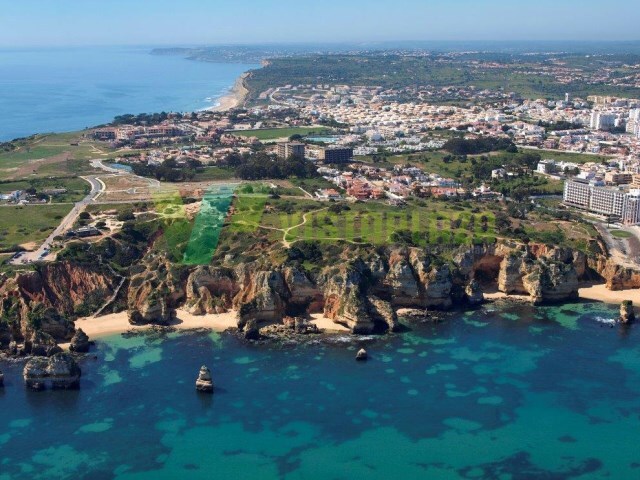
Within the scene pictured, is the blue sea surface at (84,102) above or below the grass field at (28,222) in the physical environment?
below

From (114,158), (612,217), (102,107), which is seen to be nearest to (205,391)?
(612,217)

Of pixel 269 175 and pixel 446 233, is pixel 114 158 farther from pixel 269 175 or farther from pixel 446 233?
pixel 446 233

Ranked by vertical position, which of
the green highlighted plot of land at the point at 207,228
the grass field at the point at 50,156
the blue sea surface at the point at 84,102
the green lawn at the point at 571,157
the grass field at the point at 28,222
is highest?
the green highlighted plot of land at the point at 207,228

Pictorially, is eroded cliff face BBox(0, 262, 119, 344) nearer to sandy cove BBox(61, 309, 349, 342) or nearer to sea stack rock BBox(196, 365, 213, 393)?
sandy cove BBox(61, 309, 349, 342)

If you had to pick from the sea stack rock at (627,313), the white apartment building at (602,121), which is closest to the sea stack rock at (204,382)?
the sea stack rock at (627,313)

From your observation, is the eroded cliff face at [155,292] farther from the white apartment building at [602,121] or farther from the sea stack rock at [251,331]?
the white apartment building at [602,121]

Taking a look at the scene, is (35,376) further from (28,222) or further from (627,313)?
(627,313)
